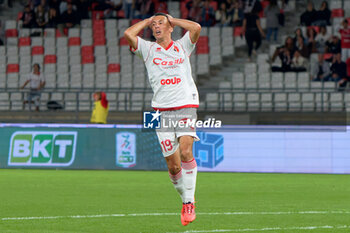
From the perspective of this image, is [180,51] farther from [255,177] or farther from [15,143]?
[15,143]

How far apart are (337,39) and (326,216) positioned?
16496mm

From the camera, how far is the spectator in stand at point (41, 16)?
30.8 metres

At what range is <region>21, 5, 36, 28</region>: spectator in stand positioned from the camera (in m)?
31.0

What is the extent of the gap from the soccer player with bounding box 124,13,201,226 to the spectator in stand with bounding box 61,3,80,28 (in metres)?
21.5

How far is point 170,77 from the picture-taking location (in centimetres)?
932

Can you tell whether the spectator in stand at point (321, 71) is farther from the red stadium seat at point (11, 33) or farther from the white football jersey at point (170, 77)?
the white football jersey at point (170, 77)

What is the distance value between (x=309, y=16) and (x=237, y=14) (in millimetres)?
2767

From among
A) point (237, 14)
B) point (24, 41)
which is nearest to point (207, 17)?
point (237, 14)

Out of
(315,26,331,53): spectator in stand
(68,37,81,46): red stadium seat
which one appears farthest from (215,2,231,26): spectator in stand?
(68,37,81,46): red stadium seat

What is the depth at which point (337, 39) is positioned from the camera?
25.7 meters

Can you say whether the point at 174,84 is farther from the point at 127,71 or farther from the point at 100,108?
the point at 127,71

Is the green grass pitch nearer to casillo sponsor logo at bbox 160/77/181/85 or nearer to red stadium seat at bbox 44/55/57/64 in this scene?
casillo sponsor logo at bbox 160/77/181/85

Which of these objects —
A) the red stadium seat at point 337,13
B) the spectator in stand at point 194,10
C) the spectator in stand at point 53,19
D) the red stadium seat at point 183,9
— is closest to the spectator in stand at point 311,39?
the red stadium seat at point 337,13

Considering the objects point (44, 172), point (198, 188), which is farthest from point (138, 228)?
point (44, 172)
